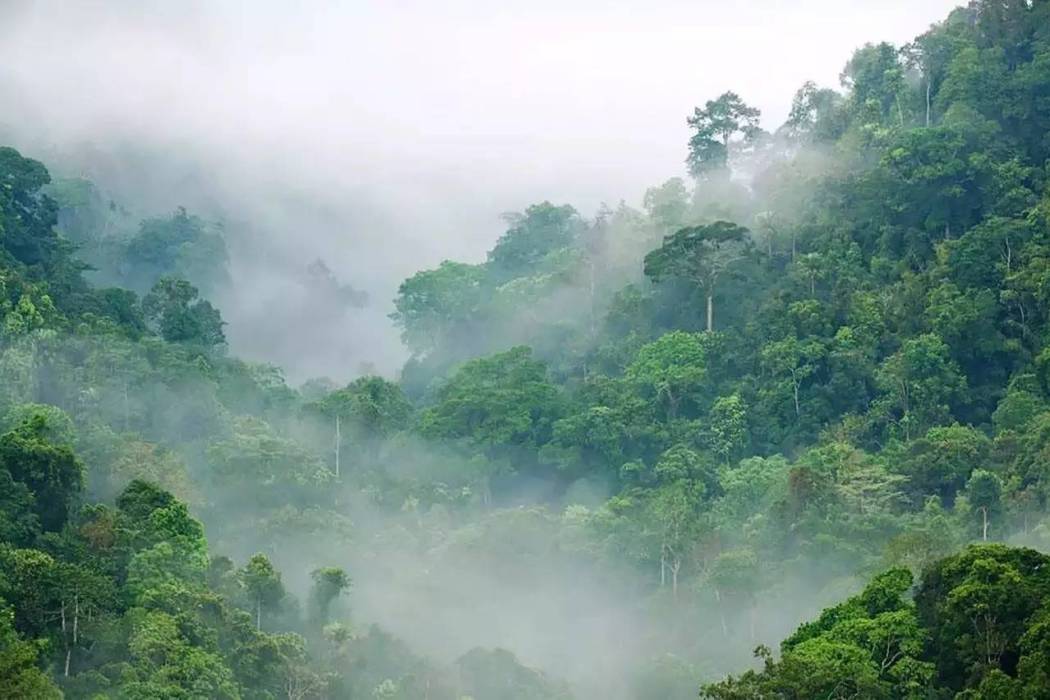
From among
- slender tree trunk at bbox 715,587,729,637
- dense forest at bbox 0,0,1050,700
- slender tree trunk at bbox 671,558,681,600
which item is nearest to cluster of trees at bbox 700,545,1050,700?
dense forest at bbox 0,0,1050,700

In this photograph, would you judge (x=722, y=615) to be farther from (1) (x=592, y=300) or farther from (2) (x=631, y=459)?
(1) (x=592, y=300)

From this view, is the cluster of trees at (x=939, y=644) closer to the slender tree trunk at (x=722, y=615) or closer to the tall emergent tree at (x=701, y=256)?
the slender tree trunk at (x=722, y=615)

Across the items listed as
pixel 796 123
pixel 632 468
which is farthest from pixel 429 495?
pixel 796 123

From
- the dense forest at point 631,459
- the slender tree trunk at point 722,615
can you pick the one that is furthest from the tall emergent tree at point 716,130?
the slender tree trunk at point 722,615

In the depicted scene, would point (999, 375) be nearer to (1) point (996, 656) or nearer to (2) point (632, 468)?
(2) point (632, 468)

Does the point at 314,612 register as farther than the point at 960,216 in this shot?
No

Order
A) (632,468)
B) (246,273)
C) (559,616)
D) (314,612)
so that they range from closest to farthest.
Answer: (314,612) → (559,616) → (632,468) → (246,273)

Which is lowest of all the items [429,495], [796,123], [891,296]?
[429,495]

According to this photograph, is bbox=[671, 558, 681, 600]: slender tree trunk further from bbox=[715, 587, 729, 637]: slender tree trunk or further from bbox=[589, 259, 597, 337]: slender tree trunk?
bbox=[589, 259, 597, 337]: slender tree trunk
